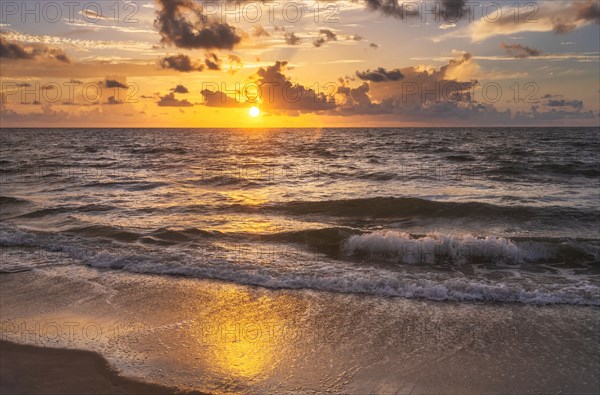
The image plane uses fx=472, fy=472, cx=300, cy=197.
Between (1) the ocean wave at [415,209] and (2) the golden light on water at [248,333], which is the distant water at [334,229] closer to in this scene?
(1) the ocean wave at [415,209]

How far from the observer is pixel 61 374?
17.8 feet

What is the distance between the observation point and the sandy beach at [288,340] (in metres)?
5.32

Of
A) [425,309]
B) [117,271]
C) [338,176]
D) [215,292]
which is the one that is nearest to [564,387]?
[425,309]

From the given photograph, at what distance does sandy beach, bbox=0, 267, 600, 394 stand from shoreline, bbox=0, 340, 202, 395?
2cm

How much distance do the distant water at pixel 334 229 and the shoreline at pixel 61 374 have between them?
3.83 meters

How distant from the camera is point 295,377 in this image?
17.7 feet

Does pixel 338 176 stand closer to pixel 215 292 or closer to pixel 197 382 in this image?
pixel 215 292

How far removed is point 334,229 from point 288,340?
7247mm

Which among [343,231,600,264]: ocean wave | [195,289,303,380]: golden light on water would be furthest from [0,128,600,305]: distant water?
[195,289,303,380]: golden light on water

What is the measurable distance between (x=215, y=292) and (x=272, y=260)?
7.90ft

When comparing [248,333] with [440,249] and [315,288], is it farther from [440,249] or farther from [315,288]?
[440,249]

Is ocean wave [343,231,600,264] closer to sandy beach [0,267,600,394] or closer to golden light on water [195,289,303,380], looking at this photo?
sandy beach [0,267,600,394]

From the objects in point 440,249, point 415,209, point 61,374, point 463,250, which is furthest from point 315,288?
point 415,209

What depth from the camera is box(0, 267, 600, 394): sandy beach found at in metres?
5.32
